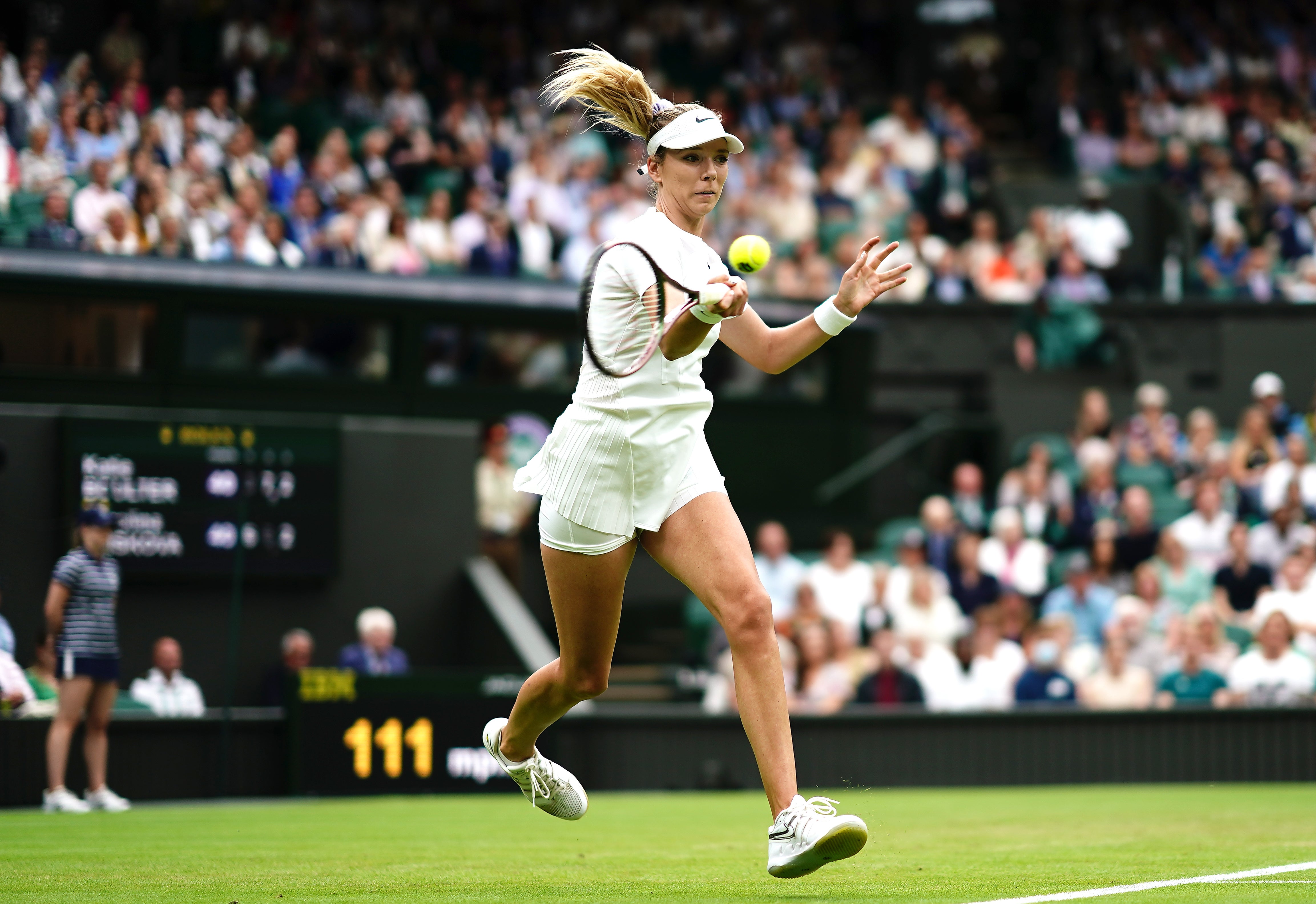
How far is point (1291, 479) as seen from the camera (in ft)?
49.4

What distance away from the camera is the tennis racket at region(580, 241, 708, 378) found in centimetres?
500

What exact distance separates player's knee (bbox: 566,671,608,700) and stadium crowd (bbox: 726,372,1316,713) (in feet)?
23.9

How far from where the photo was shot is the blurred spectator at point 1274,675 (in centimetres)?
1266

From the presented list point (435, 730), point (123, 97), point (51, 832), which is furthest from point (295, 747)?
point (123, 97)

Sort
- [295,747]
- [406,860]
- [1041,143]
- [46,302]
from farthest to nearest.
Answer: [1041,143], [46,302], [295,747], [406,860]

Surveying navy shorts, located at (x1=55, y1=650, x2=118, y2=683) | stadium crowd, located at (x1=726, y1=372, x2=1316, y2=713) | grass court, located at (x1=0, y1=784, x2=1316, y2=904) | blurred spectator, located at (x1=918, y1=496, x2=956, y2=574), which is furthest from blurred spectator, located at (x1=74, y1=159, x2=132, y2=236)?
blurred spectator, located at (x1=918, y1=496, x2=956, y2=574)

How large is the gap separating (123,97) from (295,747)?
22.7 feet

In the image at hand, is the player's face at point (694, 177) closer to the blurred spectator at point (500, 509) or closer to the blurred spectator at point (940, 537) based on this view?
the blurred spectator at point (500, 509)

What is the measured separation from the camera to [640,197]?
57.6 feet

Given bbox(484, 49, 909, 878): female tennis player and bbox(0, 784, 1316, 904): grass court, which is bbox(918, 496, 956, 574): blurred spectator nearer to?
bbox(0, 784, 1316, 904): grass court

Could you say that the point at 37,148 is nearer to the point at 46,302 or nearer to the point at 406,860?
the point at 46,302

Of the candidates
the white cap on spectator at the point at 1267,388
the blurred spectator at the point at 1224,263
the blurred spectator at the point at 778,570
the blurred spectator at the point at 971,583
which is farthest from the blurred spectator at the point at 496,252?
the blurred spectator at the point at 1224,263

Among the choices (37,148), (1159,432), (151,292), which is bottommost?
(1159,432)

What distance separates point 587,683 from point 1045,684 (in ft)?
26.7
